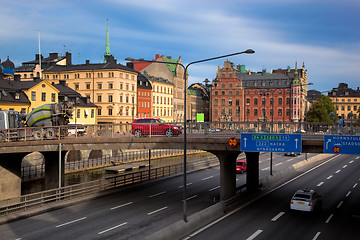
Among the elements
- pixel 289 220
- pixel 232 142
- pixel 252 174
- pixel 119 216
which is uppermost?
pixel 232 142

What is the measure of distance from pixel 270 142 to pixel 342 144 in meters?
4.89

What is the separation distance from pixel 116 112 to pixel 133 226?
7054 centimetres

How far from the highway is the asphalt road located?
79 centimetres

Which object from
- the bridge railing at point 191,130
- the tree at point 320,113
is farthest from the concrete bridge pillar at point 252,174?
the tree at point 320,113

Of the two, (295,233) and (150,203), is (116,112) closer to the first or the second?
(150,203)

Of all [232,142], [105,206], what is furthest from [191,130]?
[105,206]

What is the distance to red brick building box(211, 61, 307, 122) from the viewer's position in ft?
394

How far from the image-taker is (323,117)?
4621 inches

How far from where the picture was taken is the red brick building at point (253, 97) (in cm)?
12012

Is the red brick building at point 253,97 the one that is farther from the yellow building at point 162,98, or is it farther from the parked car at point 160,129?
the parked car at point 160,129

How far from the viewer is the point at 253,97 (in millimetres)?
124500

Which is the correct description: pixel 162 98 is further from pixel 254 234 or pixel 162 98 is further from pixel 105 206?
pixel 254 234

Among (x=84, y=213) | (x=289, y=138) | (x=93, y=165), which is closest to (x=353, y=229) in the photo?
(x=289, y=138)

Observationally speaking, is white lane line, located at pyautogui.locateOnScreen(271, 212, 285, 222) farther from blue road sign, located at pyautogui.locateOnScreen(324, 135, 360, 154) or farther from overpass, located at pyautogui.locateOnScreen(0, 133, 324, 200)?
blue road sign, located at pyautogui.locateOnScreen(324, 135, 360, 154)
